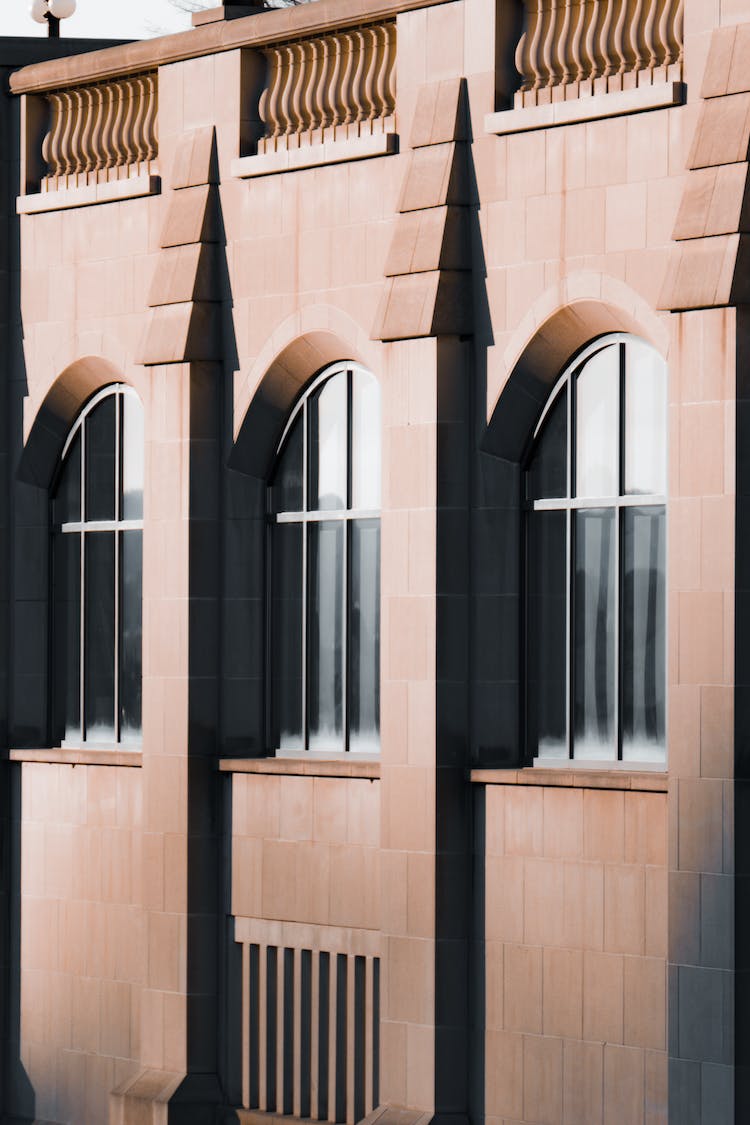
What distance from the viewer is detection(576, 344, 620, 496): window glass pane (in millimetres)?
20188

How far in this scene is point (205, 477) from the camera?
22938 millimetres

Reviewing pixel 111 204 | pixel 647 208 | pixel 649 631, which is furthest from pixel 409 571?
pixel 111 204

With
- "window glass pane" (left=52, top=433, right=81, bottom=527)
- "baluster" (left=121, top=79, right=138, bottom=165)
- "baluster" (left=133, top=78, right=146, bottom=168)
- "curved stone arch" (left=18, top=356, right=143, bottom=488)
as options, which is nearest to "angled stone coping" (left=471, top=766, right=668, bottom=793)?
"window glass pane" (left=52, top=433, right=81, bottom=527)

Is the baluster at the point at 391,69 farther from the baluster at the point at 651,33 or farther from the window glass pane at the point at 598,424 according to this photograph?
the window glass pane at the point at 598,424

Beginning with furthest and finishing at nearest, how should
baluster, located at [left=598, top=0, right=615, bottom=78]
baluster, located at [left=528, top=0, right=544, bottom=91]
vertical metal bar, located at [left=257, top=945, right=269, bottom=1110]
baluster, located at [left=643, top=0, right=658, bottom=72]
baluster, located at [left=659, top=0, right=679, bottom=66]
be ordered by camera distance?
1. vertical metal bar, located at [left=257, top=945, right=269, bottom=1110]
2. baluster, located at [left=528, top=0, right=544, bottom=91]
3. baluster, located at [left=598, top=0, right=615, bottom=78]
4. baluster, located at [left=643, top=0, right=658, bottom=72]
5. baluster, located at [left=659, top=0, right=679, bottom=66]

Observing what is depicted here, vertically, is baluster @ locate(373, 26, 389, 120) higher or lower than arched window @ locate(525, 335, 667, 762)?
higher

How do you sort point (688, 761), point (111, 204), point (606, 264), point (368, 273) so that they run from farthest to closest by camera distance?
1. point (111, 204)
2. point (368, 273)
3. point (606, 264)
4. point (688, 761)

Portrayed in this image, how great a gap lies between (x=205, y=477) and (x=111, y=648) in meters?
2.55

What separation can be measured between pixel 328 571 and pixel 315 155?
12.2 ft

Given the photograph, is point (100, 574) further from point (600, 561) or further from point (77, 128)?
point (600, 561)

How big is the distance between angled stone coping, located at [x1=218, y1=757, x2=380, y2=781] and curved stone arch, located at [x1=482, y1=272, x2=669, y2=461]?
10.1ft

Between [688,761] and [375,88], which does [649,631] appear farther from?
[375,88]

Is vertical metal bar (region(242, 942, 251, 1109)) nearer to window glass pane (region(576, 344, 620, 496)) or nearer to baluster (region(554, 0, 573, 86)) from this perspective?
window glass pane (region(576, 344, 620, 496))

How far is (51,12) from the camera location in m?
26.0
